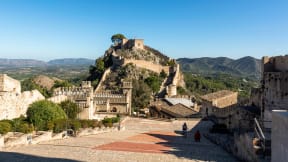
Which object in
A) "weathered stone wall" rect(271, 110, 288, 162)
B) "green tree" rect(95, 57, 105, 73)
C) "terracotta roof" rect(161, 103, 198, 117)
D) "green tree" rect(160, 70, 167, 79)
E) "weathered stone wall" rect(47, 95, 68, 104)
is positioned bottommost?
"terracotta roof" rect(161, 103, 198, 117)

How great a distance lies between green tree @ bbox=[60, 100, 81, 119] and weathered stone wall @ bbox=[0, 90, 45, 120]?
434 centimetres

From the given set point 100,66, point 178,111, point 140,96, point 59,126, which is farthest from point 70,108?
point 100,66

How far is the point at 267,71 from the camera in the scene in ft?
66.8

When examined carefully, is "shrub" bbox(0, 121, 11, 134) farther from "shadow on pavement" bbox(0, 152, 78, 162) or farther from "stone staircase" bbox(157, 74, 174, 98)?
"stone staircase" bbox(157, 74, 174, 98)

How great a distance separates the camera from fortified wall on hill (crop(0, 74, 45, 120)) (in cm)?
2231

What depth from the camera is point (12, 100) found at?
914 inches

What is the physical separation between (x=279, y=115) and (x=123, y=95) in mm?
35283

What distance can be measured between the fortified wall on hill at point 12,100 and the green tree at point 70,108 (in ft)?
13.5

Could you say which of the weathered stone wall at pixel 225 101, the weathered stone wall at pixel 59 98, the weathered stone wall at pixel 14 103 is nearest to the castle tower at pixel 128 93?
the weathered stone wall at pixel 59 98

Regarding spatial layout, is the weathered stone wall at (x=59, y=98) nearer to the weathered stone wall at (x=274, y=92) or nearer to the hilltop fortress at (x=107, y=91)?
the hilltop fortress at (x=107, y=91)

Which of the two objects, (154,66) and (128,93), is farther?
(154,66)

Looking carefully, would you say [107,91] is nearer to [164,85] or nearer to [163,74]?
[164,85]

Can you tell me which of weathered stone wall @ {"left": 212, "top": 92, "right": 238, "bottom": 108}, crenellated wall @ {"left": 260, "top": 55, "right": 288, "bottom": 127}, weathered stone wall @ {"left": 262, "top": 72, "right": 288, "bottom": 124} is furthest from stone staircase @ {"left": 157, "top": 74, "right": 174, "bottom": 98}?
weathered stone wall @ {"left": 262, "top": 72, "right": 288, "bottom": 124}

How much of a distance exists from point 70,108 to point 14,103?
7321 millimetres
